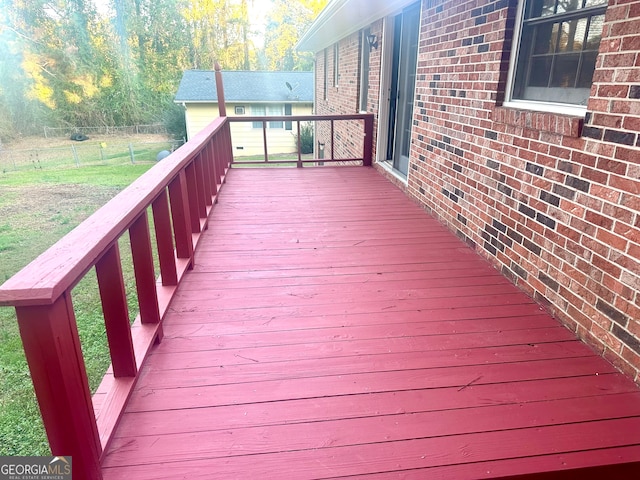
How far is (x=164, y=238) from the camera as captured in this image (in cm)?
223

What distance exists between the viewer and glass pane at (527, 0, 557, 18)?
2303 mm

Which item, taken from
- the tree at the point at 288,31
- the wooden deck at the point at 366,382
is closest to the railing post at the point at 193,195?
the wooden deck at the point at 366,382

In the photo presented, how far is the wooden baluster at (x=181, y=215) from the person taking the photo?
8.09 ft

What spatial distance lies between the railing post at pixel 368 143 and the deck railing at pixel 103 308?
12.9 feet

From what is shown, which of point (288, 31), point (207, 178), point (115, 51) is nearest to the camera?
point (207, 178)

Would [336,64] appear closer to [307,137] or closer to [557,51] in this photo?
[557,51]

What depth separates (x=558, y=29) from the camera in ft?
7.39

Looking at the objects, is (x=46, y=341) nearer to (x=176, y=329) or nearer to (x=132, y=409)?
(x=132, y=409)

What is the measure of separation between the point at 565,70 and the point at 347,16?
459 cm

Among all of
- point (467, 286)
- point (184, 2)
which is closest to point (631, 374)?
point (467, 286)

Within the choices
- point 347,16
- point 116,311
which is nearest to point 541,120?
point 116,311

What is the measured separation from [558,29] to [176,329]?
2500mm

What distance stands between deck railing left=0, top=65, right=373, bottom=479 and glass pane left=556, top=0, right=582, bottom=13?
2.19 meters

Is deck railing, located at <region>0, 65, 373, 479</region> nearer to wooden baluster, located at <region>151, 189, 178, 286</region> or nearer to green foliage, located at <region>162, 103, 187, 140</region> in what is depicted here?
wooden baluster, located at <region>151, 189, 178, 286</region>
